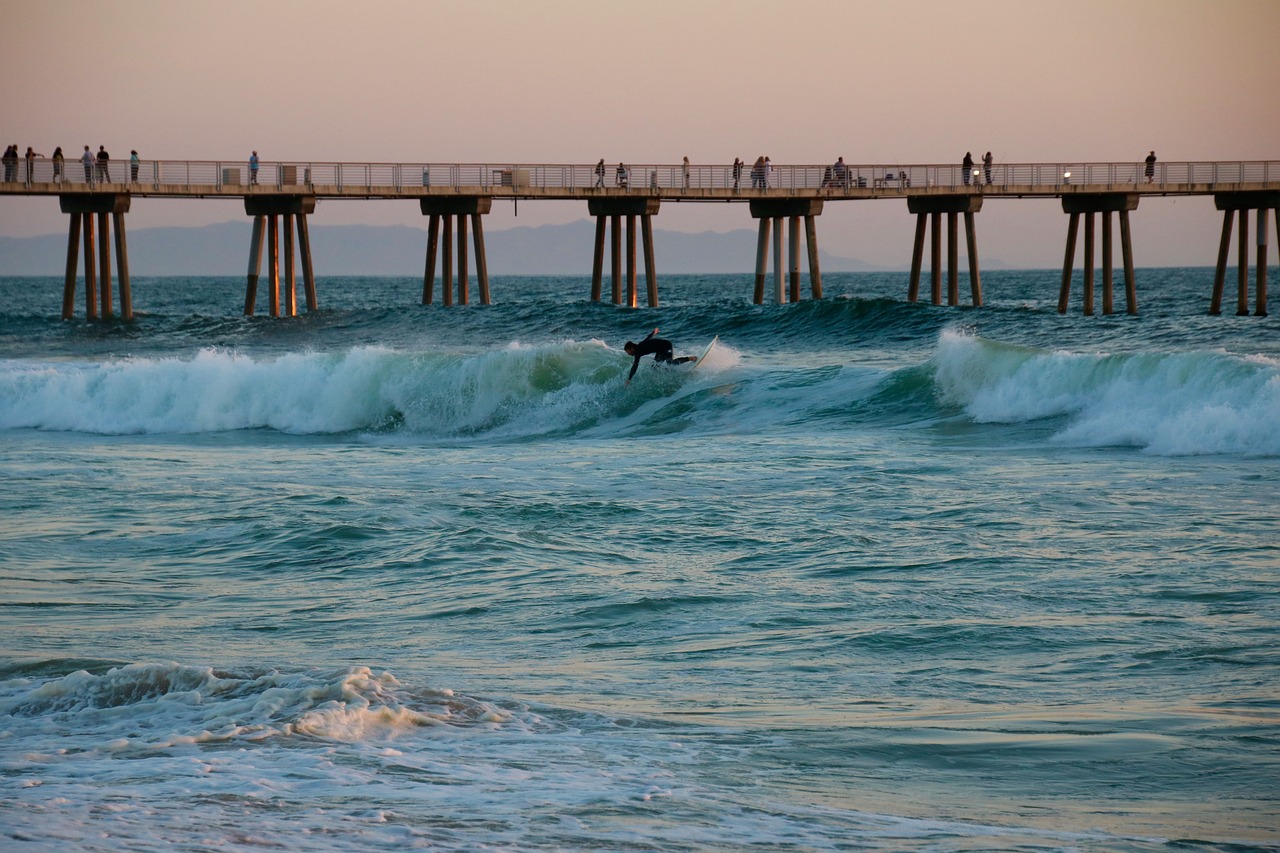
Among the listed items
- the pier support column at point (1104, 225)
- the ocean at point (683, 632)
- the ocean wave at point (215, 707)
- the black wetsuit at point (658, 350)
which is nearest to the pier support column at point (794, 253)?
the pier support column at point (1104, 225)

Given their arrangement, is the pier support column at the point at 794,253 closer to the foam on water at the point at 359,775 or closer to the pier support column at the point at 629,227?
the pier support column at the point at 629,227

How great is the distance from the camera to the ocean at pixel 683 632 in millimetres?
5250

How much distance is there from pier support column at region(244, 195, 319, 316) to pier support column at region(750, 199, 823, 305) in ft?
43.1

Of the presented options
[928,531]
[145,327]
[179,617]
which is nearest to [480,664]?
[179,617]

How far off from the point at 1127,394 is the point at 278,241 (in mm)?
29129

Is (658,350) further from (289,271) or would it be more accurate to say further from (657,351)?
(289,271)

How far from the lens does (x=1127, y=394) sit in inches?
740

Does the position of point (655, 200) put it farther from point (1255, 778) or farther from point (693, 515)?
point (1255, 778)

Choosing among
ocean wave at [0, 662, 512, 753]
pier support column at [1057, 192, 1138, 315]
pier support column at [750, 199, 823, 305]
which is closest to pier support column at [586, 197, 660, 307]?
pier support column at [750, 199, 823, 305]

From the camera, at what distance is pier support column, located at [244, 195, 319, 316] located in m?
39.8

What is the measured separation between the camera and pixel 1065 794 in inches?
215

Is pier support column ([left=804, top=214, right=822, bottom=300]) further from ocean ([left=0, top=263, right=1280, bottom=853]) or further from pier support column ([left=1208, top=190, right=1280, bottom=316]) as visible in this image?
ocean ([left=0, top=263, right=1280, bottom=853])

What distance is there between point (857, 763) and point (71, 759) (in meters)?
3.29

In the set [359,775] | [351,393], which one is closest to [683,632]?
[359,775]
